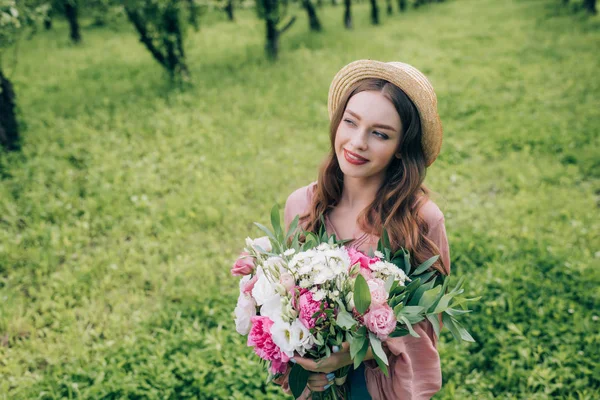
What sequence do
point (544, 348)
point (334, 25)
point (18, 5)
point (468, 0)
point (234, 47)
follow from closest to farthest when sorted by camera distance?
point (544, 348) < point (18, 5) < point (234, 47) < point (334, 25) < point (468, 0)

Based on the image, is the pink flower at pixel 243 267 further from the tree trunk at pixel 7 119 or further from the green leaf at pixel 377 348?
the tree trunk at pixel 7 119

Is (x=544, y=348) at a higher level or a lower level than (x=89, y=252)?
lower

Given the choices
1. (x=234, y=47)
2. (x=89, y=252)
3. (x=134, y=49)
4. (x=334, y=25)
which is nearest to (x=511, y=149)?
(x=89, y=252)

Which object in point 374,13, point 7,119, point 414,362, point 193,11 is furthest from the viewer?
point 374,13

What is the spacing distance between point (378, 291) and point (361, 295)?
0.10 m

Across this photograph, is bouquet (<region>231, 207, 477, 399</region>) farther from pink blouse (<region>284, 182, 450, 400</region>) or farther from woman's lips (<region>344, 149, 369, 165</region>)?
woman's lips (<region>344, 149, 369, 165</region>)

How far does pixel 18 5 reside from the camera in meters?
6.22

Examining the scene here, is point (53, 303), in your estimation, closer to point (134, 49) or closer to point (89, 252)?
point (89, 252)

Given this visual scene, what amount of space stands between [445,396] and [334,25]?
1637 centimetres

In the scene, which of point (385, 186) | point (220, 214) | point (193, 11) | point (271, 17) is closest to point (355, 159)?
point (385, 186)

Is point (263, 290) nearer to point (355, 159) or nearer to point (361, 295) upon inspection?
point (361, 295)

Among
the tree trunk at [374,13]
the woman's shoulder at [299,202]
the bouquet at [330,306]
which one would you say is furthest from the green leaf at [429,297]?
the tree trunk at [374,13]

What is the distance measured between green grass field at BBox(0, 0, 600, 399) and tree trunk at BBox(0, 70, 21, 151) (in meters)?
0.30

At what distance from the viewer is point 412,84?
1.95 m
